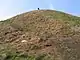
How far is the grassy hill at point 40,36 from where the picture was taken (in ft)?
39.8

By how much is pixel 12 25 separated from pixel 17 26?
336mm

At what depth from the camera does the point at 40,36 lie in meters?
13.4

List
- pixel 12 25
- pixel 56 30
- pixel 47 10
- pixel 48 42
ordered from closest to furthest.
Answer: pixel 48 42 → pixel 56 30 → pixel 12 25 → pixel 47 10

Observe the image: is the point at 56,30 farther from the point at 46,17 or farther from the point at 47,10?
the point at 47,10

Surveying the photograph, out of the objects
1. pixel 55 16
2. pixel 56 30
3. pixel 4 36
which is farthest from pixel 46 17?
pixel 4 36

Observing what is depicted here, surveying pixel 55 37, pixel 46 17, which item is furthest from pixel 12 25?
pixel 55 37

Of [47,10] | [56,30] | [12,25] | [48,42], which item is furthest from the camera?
[47,10]

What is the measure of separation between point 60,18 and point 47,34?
2055 millimetres

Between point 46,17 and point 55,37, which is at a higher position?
point 46,17

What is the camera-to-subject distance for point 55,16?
15477mm

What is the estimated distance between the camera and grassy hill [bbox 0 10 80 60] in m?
12.1

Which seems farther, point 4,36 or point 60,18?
point 60,18

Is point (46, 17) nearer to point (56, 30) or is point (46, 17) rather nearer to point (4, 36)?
point (56, 30)

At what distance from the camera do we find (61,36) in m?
13.3
